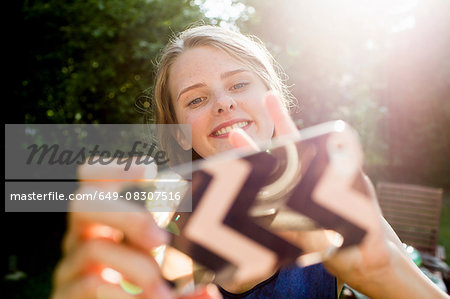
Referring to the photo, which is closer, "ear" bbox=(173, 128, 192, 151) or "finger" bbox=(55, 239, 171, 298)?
"finger" bbox=(55, 239, 171, 298)

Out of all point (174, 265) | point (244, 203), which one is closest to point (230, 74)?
point (174, 265)

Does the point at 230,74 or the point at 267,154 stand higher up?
the point at 230,74

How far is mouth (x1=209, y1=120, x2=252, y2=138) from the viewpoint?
4.85ft

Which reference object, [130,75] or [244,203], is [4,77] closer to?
[130,75]

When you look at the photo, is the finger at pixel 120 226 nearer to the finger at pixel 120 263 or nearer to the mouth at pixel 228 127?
the finger at pixel 120 263

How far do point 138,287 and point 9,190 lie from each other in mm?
4167

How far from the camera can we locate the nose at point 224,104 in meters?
1.45

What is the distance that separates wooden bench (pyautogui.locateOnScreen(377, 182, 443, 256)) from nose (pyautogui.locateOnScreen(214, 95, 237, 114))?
4.18m

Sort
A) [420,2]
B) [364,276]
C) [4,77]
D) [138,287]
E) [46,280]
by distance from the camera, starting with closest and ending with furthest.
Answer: [138,287] → [364,276] → [4,77] → [46,280] → [420,2]

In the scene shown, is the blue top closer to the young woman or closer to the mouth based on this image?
the young woman

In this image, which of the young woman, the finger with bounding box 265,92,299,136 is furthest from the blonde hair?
the finger with bounding box 265,92,299,136

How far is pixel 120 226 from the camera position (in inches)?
22.9

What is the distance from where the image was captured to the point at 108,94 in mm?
4539

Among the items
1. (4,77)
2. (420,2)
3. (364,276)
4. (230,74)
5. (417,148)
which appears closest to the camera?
(364,276)
